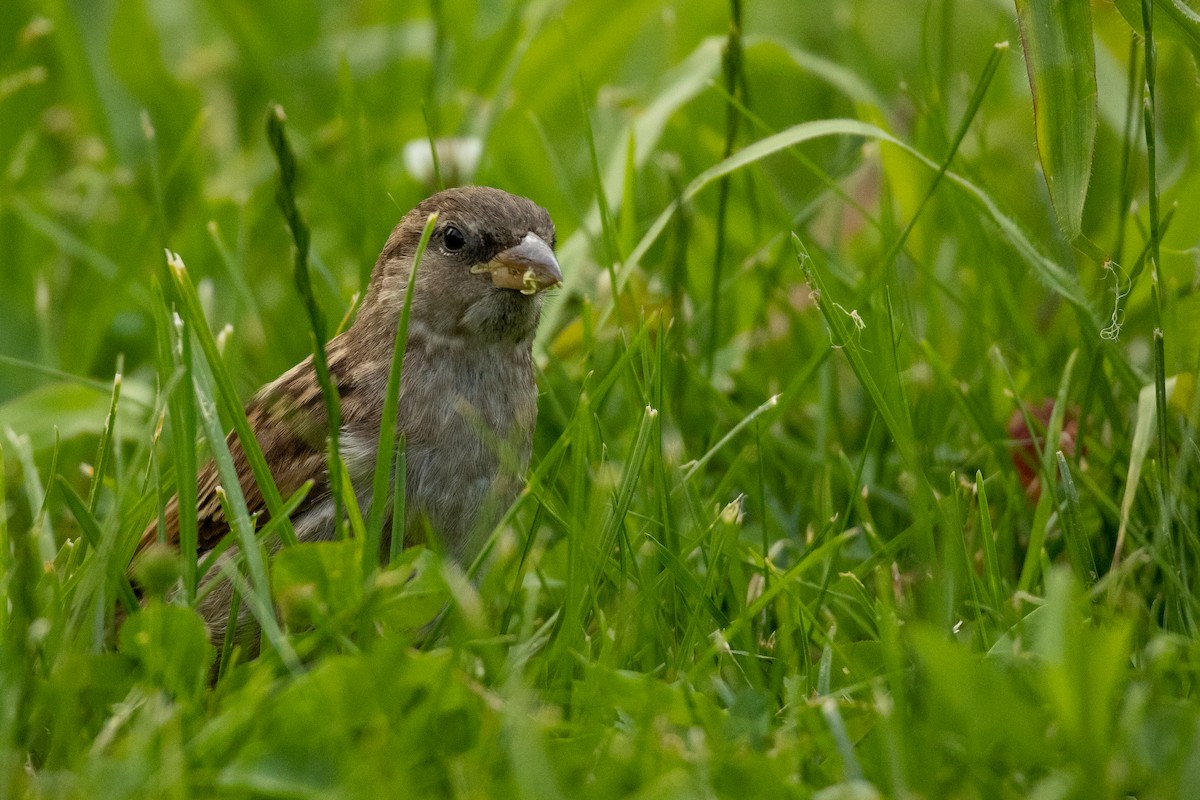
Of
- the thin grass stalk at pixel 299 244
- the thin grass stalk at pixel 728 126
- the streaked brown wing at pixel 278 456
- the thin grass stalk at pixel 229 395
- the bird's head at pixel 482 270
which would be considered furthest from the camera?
the thin grass stalk at pixel 728 126

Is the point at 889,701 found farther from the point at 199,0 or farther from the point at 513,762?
the point at 199,0

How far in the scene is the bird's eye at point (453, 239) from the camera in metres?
2.71

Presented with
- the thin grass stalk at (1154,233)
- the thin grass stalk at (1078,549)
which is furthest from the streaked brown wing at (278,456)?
the thin grass stalk at (1154,233)

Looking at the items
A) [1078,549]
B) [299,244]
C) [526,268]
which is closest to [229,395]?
[299,244]

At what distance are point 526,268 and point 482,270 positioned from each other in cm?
9

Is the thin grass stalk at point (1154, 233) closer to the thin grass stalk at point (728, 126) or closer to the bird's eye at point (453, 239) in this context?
the thin grass stalk at point (728, 126)

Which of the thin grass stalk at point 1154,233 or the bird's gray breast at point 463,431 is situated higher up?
the thin grass stalk at point 1154,233

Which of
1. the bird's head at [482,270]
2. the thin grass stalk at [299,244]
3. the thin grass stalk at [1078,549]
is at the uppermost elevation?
the thin grass stalk at [299,244]

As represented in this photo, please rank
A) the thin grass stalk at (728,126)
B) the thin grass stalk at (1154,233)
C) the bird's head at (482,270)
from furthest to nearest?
the thin grass stalk at (728,126) < the bird's head at (482,270) < the thin grass stalk at (1154,233)

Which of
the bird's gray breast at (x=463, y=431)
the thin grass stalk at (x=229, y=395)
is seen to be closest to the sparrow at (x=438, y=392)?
the bird's gray breast at (x=463, y=431)

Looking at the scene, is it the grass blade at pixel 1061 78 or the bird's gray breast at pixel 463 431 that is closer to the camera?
the grass blade at pixel 1061 78

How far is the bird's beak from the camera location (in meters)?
2.60

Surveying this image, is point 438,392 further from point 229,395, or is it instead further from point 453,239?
point 229,395

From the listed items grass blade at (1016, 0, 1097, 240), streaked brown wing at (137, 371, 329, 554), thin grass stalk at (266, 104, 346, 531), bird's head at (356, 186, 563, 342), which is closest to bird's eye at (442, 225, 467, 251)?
bird's head at (356, 186, 563, 342)
